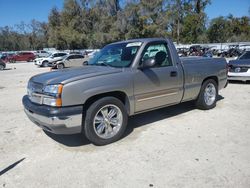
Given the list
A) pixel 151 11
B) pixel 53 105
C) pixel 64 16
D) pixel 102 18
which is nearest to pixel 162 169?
pixel 53 105

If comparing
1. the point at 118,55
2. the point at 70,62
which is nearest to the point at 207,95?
the point at 118,55

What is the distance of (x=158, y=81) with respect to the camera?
Result: 15.6ft

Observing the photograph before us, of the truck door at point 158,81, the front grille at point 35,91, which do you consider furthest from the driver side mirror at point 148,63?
the front grille at point 35,91

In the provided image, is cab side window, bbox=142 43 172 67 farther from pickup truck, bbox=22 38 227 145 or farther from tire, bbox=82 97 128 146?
tire, bbox=82 97 128 146

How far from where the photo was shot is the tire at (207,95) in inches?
235

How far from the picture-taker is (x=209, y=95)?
20.5 feet

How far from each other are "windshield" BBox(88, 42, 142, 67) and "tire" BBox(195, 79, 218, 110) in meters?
2.21

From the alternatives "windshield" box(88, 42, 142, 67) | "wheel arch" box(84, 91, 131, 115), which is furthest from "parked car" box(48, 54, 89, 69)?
"wheel arch" box(84, 91, 131, 115)

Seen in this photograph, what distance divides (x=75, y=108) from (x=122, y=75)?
1024mm

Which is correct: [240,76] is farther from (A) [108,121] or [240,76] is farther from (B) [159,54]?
(A) [108,121]

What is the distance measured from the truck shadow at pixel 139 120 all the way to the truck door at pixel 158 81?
2.01 feet

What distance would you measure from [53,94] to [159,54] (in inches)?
91.1

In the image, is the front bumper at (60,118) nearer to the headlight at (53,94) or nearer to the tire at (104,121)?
the headlight at (53,94)

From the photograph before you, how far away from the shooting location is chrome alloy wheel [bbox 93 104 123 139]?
422cm
